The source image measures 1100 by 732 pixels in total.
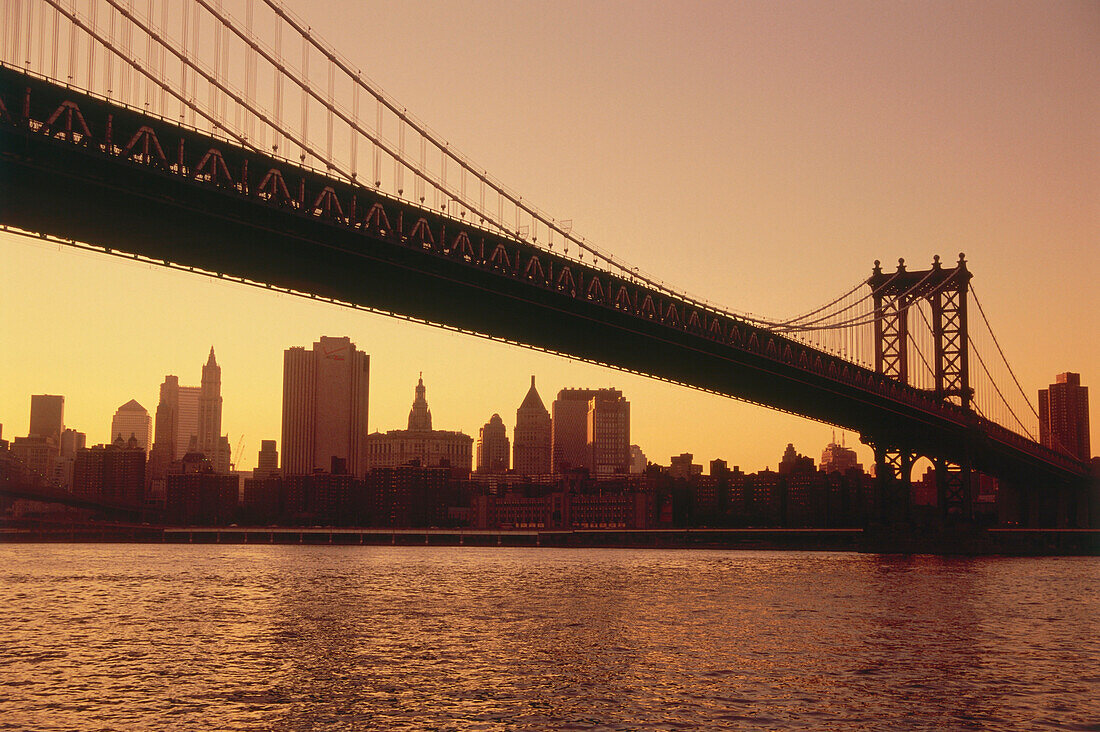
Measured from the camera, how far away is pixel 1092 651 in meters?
34.9

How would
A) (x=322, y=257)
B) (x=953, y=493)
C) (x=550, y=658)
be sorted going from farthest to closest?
(x=953, y=493) < (x=322, y=257) < (x=550, y=658)

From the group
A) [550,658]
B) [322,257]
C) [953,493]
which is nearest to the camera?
[550,658]

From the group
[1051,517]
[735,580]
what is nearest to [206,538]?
[1051,517]

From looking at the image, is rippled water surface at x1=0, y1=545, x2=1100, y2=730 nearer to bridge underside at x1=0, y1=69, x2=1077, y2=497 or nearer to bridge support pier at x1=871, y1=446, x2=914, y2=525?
bridge underside at x1=0, y1=69, x2=1077, y2=497

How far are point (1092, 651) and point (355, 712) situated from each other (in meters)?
22.1

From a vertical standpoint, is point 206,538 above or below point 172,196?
below

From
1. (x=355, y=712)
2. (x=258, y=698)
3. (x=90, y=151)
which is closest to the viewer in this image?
(x=355, y=712)

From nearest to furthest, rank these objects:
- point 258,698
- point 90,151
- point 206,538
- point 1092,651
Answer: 1. point 258,698
2. point 1092,651
3. point 90,151
4. point 206,538

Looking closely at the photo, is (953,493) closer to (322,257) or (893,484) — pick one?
(893,484)

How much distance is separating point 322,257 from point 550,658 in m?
22.6

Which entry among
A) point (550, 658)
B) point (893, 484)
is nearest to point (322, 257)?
point (550, 658)

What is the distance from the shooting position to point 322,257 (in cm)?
4872

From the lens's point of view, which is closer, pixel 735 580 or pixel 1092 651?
pixel 1092 651

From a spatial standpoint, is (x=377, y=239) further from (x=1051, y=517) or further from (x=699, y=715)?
(x=1051, y=517)
